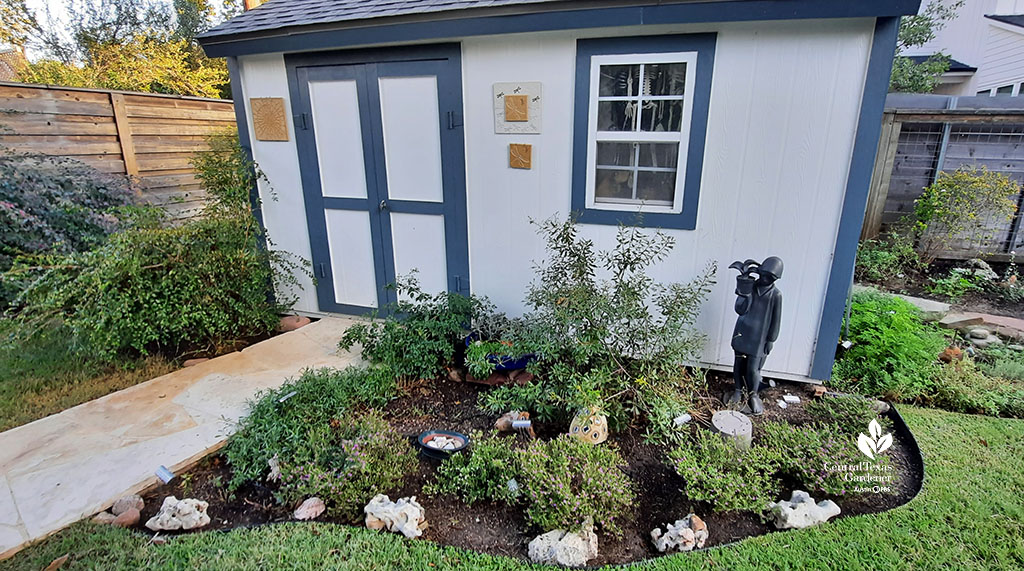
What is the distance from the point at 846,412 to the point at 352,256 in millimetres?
3898

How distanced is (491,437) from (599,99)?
2318mm

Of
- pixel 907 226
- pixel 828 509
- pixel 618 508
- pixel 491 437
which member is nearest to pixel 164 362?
pixel 491 437

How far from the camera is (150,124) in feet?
18.8

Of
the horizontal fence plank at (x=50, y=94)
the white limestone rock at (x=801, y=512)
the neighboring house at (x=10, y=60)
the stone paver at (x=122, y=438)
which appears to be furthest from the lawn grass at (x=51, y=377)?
the neighboring house at (x=10, y=60)

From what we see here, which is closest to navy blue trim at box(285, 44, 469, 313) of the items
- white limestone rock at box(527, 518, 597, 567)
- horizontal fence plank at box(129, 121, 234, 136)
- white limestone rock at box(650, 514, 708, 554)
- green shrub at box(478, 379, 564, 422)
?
green shrub at box(478, 379, 564, 422)

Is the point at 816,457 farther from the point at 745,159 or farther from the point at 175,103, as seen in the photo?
the point at 175,103

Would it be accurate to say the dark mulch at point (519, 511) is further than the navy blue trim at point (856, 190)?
No

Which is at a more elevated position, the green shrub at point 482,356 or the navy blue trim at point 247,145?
the navy blue trim at point 247,145

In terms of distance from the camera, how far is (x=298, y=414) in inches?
109

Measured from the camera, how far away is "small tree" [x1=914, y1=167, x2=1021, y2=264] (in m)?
4.99

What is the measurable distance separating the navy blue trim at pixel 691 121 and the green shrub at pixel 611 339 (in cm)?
19

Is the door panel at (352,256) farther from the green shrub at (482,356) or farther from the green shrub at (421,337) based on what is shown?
the green shrub at (482,356)
